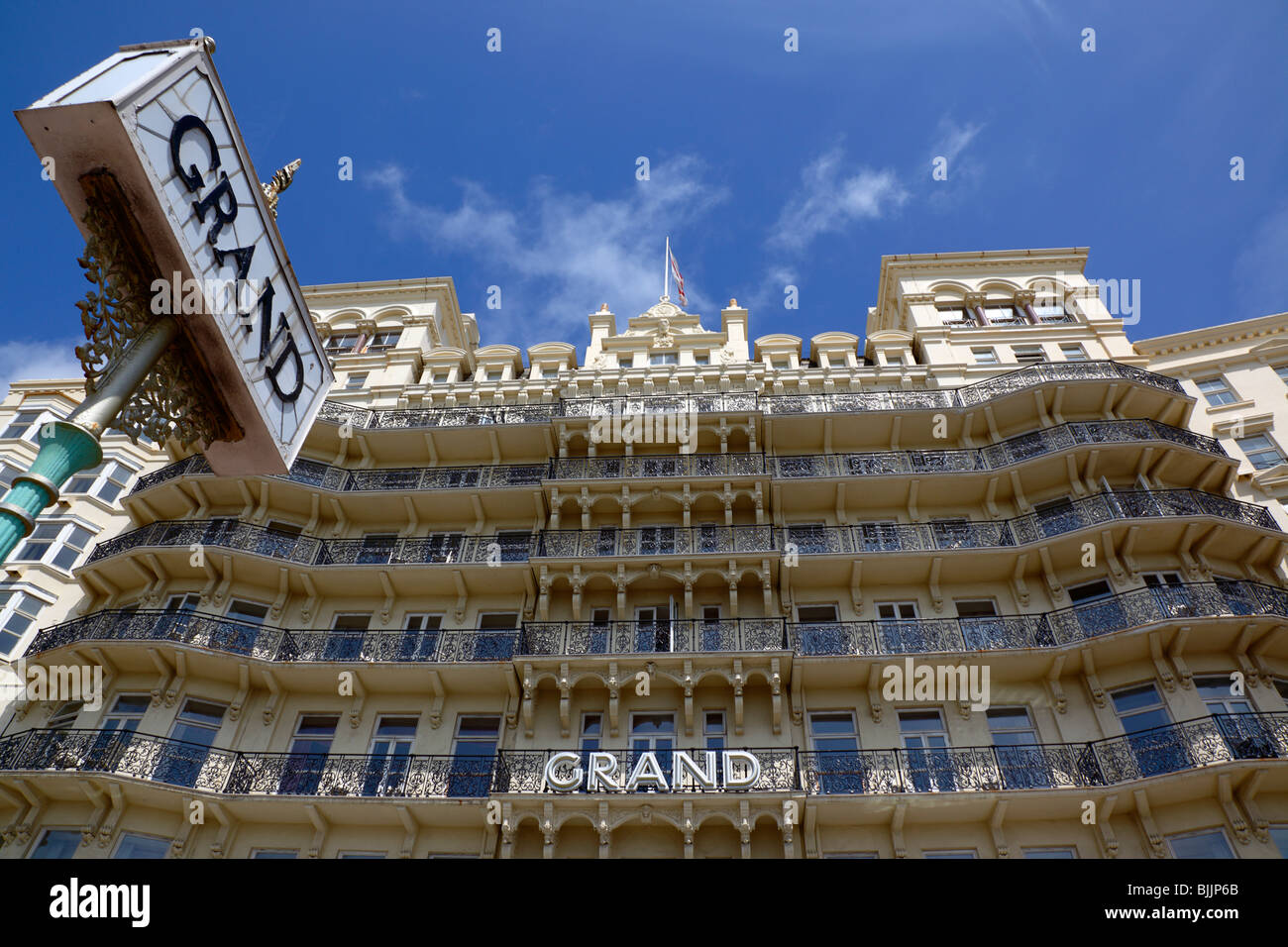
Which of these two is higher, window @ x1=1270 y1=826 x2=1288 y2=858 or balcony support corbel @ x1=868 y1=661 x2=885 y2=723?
balcony support corbel @ x1=868 y1=661 x2=885 y2=723

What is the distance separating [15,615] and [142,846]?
9.48 m

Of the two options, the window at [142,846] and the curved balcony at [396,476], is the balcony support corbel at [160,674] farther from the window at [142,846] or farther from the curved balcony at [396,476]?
the curved balcony at [396,476]

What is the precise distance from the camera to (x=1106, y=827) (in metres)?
17.8

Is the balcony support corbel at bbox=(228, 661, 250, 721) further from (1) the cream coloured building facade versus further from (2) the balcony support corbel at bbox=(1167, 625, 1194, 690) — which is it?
(2) the balcony support corbel at bbox=(1167, 625, 1194, 690)

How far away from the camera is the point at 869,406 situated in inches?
1029

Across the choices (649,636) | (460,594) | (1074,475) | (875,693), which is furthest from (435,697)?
(1074,475)

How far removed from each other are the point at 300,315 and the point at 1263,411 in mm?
27033

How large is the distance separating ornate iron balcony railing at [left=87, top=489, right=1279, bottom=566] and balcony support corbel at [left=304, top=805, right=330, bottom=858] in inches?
257

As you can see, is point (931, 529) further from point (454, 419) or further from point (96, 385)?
point (96, 385)

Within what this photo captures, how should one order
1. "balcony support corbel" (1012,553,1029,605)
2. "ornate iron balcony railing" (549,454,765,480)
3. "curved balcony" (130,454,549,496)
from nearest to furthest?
"balcony support corbel" (1012,553,1029,605)
"ornate iron balcony railing" (549,454,765,480)
"curved balcony" (130,454,549,496)

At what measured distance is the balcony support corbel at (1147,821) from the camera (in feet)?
56.9

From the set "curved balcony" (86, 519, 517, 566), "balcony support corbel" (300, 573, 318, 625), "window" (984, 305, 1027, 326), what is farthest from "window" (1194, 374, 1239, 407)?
"balcony support corbel" (300, 573, 318, 625)

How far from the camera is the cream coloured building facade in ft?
60.3
